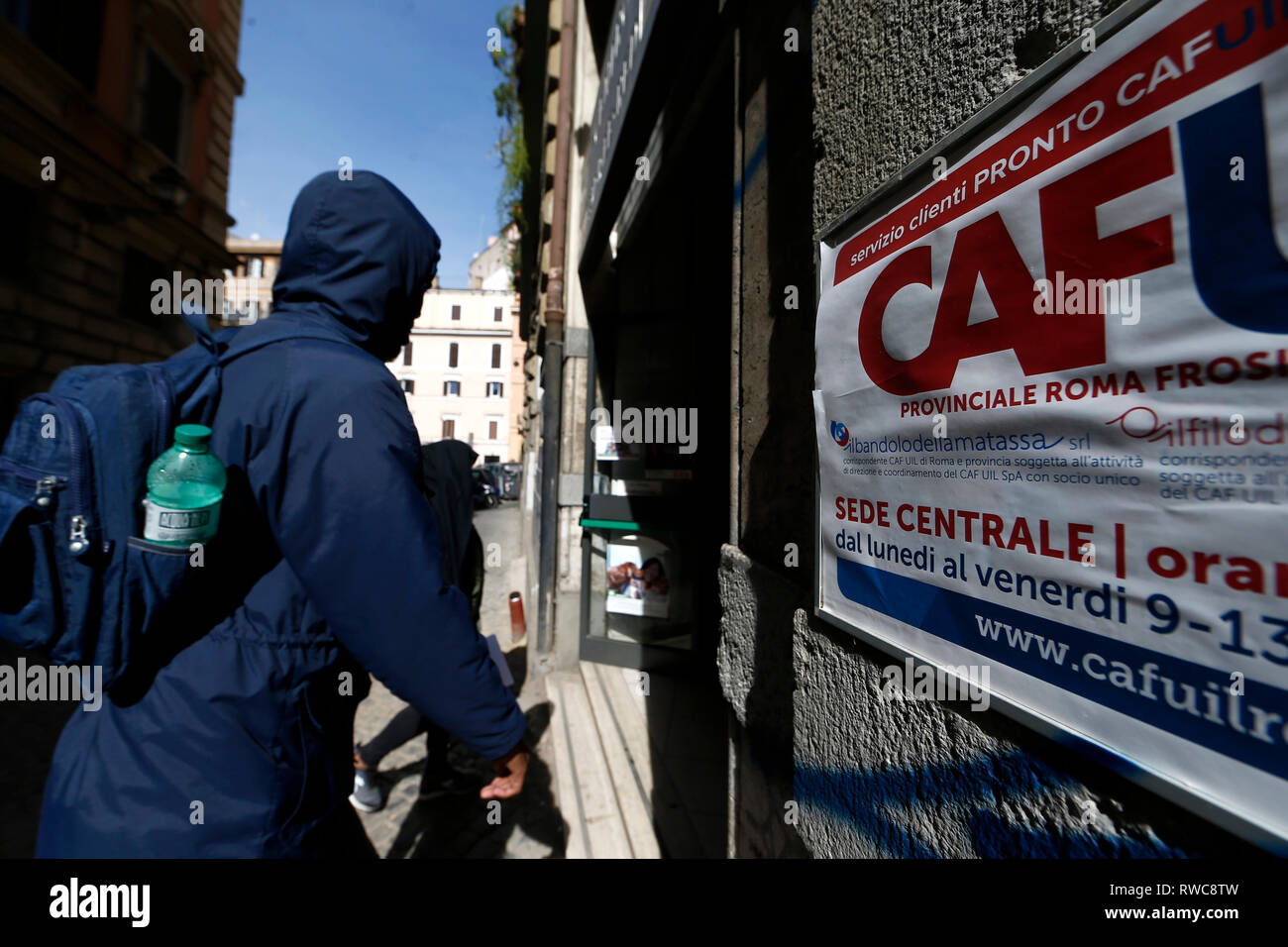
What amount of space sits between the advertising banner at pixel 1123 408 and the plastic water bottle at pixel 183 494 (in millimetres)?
1267

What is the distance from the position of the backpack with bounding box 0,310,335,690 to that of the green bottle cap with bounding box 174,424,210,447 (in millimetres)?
66

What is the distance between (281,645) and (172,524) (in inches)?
13.4

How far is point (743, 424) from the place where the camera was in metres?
1.88

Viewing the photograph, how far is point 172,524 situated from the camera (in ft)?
3.57

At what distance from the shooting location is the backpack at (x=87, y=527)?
1.03 meters

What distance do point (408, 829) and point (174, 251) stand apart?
1378cm

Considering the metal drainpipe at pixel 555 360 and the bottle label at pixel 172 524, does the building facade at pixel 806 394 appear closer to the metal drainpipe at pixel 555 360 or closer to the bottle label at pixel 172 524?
the bottle label at pixel 172 524

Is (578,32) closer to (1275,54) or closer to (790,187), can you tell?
(790,187)

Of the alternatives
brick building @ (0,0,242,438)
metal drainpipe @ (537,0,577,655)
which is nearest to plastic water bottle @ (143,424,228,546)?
metal drainpipe @ (537,0,577,655)

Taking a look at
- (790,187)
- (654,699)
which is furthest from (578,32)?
(654,699)

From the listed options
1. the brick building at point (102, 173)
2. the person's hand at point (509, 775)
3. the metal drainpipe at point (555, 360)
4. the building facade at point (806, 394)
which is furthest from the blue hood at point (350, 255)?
the brick building at point (102, 173)

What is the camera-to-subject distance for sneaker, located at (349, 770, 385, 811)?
3260mm

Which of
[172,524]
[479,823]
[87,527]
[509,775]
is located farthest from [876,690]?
[479,823]

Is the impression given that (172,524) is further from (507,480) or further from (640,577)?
(507,480)
